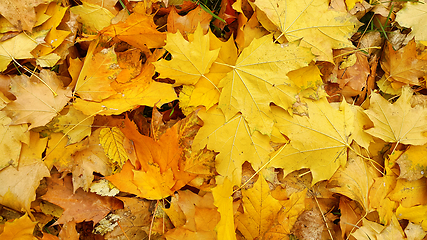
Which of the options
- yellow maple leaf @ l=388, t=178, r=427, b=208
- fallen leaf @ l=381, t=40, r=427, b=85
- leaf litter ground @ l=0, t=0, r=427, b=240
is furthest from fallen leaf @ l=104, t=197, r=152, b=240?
fallen leaf @ l=381, t=40, r=427, b=85

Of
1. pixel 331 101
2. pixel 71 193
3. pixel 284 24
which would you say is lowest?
pixel 71 193

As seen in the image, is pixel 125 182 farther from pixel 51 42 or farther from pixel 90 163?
pixel 51 42

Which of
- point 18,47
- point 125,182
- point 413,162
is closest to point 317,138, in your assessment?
point 413,162

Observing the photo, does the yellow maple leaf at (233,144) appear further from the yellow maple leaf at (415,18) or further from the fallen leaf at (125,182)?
the yellow maple leaf at (415,18)

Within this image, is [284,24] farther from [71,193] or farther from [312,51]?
[71,193]

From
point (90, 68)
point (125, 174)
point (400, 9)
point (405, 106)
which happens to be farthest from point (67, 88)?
point (400, 9)

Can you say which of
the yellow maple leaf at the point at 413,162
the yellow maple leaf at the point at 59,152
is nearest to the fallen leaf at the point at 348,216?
the yellow maple leaf at the point at 413,162

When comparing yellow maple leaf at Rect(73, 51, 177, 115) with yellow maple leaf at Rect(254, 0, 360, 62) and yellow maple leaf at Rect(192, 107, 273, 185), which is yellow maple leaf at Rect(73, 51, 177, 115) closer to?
yellow maple leaf at Rect(192, 107, 273, 185)
